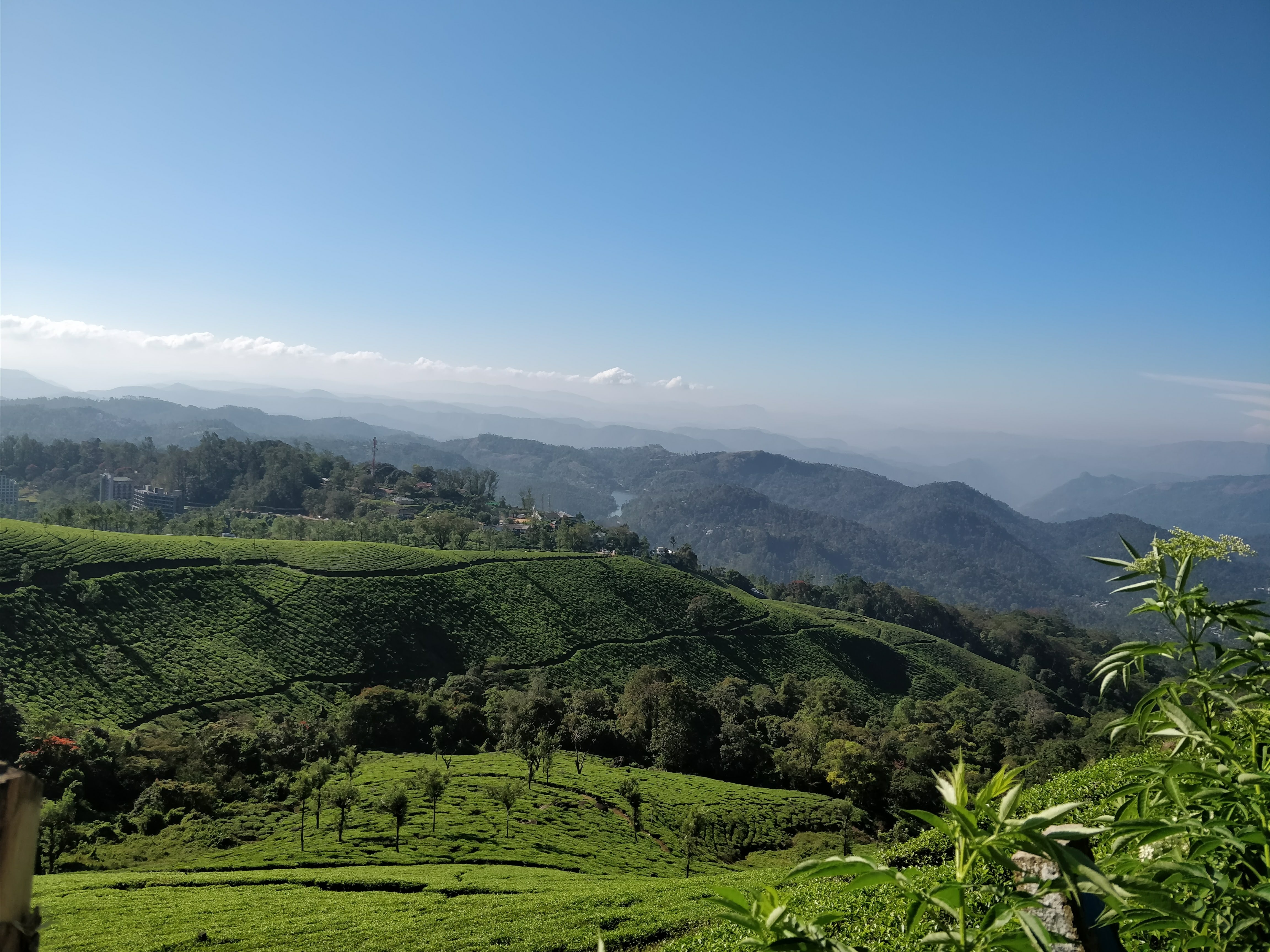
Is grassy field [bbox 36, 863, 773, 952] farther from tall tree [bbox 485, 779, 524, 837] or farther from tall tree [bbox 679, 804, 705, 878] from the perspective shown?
tall tree [bbox 485, 779, 524, 837]

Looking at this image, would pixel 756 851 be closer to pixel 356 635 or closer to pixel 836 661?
pixel 356 635

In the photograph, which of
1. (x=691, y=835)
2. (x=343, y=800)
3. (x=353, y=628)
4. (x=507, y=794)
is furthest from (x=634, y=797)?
(x=353, y=628)

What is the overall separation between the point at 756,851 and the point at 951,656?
217 feet

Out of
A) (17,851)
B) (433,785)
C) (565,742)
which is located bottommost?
(565,742)

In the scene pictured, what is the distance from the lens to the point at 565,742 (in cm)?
4344

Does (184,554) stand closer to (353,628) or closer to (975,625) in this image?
(353,628)

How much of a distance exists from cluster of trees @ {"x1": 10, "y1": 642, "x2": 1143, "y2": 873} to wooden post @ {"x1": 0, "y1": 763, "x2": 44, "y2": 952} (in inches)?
1128

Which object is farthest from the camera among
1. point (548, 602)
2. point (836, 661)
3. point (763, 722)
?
point (836, 661)

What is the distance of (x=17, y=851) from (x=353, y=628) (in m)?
59.0

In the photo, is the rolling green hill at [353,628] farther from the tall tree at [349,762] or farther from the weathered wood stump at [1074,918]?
the weathered wood stump at [1074,918]

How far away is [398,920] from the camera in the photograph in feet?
55.3

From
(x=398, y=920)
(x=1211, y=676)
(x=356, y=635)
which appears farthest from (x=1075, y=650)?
(x=1211, y=676)

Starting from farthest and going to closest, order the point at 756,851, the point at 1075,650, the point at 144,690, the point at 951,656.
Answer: the point at 1075,650 → the point at 951,656 → the point at 144,690 → the point at 756,851

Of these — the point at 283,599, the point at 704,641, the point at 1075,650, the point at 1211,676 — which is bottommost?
the point at 1075,650
